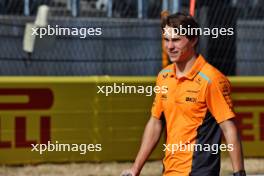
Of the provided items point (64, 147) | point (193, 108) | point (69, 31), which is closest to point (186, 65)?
point (193, 108)

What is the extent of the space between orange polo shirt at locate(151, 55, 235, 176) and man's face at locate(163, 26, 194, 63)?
87 mm

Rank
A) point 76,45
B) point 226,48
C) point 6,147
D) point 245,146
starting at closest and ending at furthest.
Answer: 1. point 6,147
2. point 245,146
3. point 226,48
4. point 76,45

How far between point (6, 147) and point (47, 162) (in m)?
0.54

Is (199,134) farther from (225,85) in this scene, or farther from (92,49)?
(92,49)

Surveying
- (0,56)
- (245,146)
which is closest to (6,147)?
(0,56)

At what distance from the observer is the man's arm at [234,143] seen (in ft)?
13.6

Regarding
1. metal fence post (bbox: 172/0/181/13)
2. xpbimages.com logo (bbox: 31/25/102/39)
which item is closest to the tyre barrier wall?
metal fence post (bbox: 172/0/181/13)

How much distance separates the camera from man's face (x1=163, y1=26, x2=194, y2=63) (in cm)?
430

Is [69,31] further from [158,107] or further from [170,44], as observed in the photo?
[170,44]

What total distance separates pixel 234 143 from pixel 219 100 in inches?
10.7

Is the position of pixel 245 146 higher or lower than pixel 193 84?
lower

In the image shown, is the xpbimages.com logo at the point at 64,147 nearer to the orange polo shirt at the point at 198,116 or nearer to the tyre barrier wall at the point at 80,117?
the tyre barrier wall at the point at 80,117

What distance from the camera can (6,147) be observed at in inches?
352

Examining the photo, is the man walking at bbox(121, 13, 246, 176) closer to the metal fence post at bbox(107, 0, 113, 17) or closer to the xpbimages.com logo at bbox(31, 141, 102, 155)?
the xpbimages.com logo at bbox(31, 141, 102, 155)
